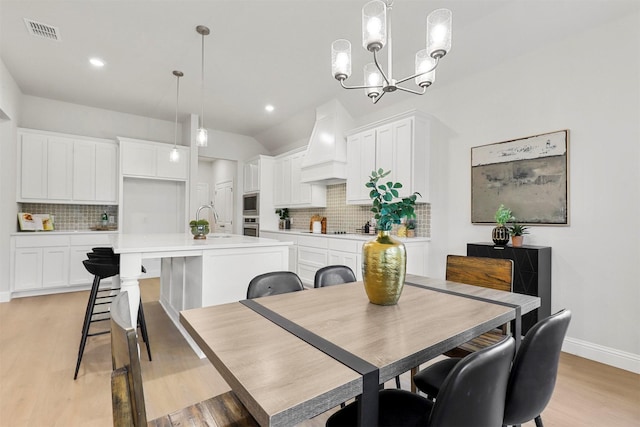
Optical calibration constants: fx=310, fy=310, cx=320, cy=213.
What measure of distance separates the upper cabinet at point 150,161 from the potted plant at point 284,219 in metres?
1.86

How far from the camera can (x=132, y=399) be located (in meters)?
0.81

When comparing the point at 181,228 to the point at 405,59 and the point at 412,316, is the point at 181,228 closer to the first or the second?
the point at 405,59

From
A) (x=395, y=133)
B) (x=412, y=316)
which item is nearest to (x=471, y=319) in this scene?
(x=412, y=316)

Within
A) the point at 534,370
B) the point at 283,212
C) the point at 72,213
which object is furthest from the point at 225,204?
the point at 534,370

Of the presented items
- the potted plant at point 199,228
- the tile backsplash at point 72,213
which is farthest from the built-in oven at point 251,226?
the potted plant at point 199,228

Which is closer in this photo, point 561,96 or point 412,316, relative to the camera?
point 412,316

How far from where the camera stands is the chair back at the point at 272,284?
1.72 metres

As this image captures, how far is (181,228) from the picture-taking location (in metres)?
5.86

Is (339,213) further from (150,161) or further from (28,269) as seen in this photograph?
(28,269)

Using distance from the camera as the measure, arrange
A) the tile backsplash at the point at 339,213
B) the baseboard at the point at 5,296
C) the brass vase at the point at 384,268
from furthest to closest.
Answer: the tile backsplash at the point at 339,213 → the baseboard at the point at 5,296 → the brass vase at the point at 384,268

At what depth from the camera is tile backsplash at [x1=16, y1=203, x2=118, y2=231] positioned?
4.79 m

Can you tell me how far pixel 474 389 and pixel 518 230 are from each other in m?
2.55

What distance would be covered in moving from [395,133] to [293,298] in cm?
284

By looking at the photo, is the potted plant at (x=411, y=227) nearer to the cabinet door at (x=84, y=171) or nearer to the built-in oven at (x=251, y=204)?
the built-in oven at (x=251, y=204)
